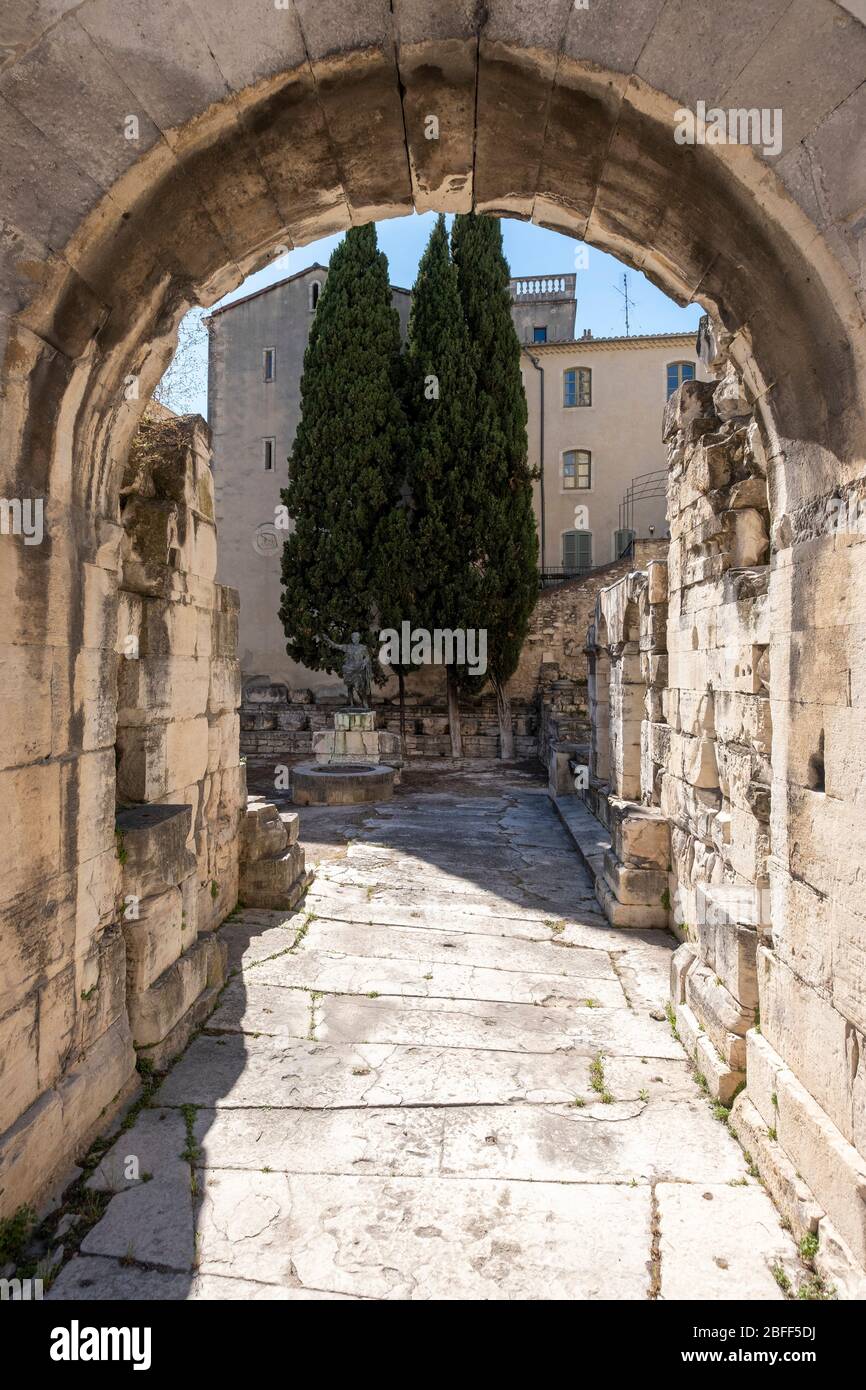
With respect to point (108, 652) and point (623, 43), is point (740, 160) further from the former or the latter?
point (108, 652)

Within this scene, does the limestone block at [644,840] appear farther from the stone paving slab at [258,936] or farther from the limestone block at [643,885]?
the stone paving slab at [258,936]

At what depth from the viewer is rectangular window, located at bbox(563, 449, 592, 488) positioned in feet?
76.3

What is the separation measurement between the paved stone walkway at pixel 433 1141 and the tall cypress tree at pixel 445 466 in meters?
12.0

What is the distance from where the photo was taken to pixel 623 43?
2350 millimetres

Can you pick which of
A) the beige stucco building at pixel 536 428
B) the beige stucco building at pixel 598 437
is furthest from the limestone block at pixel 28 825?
the beige stucco building at pixel 598 437

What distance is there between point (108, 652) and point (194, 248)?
1576mm

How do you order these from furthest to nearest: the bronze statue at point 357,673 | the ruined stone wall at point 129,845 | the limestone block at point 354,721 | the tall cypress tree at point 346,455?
the tall cypress tree at point 346,455 → the bronze statue at point 357,673 → the limestone block at point 354,721 → the ruined stone wall at point 129,845

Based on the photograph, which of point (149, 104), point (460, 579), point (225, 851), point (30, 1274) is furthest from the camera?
point (460, 579)

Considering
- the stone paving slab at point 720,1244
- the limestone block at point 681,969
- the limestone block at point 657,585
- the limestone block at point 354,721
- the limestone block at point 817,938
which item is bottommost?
the stone paving slab at point 720,1244

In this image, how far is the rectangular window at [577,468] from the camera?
23266 millimetres

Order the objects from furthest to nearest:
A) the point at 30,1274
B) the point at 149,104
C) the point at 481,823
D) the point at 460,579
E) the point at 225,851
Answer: the point at 460,579, the point at 481,823, the point at 225,851, the point at 149,104, the point at 30,1274

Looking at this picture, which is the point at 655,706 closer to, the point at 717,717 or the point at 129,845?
the point at 717,717
